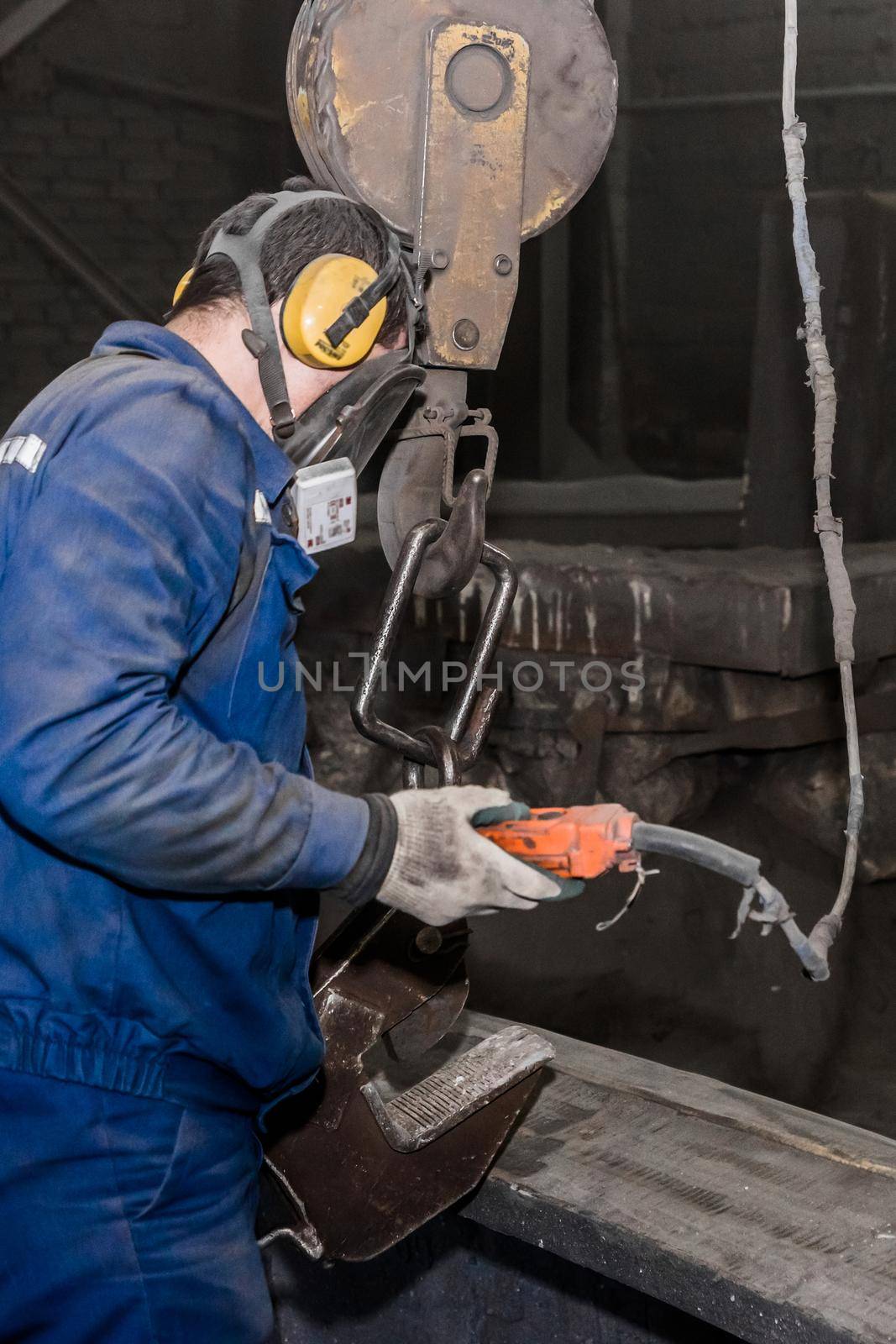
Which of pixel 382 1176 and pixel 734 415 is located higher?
pixel 734 415

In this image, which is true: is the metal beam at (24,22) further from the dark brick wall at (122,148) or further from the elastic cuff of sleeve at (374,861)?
the elastic cuff of sleeve at (374,861)

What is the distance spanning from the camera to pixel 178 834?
1235 millimetres

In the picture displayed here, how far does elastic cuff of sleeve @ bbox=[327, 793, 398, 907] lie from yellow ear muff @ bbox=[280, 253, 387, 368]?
52 centimetres

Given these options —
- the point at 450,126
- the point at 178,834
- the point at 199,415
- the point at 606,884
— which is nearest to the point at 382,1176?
the point at 178,834

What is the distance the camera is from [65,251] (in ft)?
22.8

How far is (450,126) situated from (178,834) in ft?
3.46

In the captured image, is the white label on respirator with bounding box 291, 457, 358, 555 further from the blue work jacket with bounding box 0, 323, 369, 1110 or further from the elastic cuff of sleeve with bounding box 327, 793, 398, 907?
the elastic cuff of sleeve with bounding box 327, 793, 398, 907

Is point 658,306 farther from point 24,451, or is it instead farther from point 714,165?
point 24,451

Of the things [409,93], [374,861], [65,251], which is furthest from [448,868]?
[65,251]

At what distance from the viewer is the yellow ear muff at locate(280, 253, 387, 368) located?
1.45 meters

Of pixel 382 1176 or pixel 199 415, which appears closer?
pixel 199 415

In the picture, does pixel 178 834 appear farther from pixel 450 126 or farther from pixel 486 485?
pixel 450 126

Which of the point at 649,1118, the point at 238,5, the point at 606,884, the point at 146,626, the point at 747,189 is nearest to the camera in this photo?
the point at 146,626

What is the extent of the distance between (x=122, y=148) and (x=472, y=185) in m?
6.26
